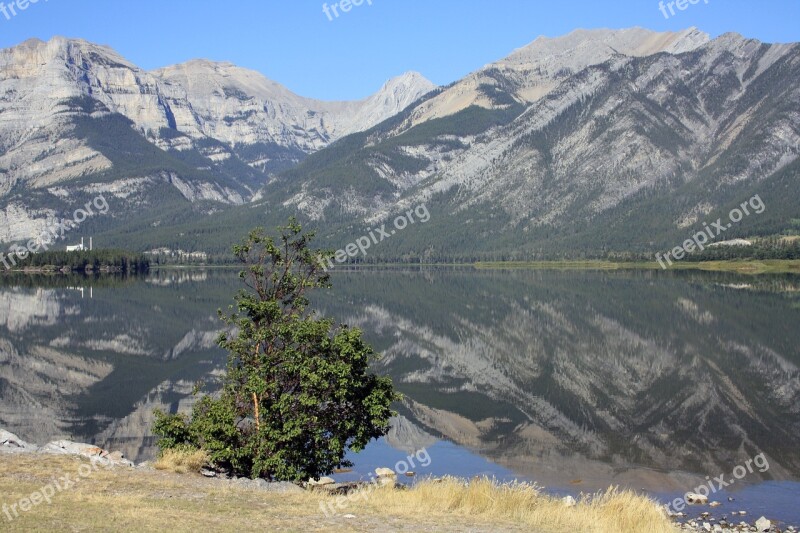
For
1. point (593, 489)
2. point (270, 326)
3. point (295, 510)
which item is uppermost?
point (270, 326)

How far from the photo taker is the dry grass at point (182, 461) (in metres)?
35.3

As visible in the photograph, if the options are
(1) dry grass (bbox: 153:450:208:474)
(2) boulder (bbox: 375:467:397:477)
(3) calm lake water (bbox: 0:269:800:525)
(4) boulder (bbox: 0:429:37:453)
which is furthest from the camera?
(3) calm lake water (bbox: 0:269:800:525)

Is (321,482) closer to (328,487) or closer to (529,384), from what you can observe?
(328,487)

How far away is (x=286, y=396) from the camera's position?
1399 inches

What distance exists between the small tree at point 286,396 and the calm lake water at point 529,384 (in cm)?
802

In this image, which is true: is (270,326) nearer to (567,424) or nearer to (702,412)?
(567,424)

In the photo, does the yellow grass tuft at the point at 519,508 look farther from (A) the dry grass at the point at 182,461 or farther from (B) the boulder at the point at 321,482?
(A) the dry grass at the point at 182,461

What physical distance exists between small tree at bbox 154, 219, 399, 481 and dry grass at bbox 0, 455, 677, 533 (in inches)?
109

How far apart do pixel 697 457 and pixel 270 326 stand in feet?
88.4

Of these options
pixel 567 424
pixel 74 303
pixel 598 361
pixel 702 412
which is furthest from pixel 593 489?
pixel 74 303

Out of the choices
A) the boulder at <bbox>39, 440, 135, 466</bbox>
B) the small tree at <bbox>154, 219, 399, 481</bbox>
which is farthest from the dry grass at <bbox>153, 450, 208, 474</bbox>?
the boulder at <bbox>39, 440, 135, 466</bbox>

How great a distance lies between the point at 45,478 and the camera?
104ft

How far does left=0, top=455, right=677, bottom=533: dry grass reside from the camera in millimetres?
26375

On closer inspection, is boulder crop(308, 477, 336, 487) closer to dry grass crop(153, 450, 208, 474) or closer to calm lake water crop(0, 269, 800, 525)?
calm lake water crop(0, 269, 800, 525)
